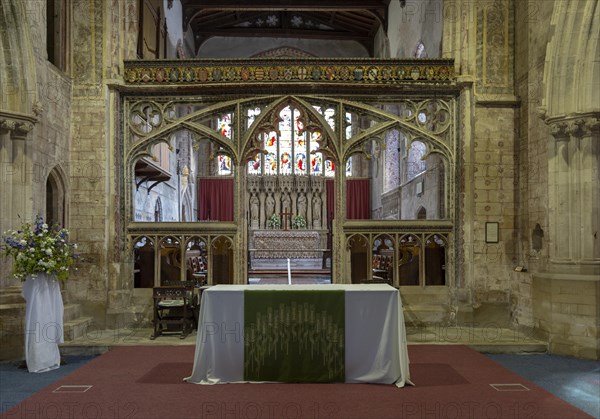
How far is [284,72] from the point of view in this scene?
827 cm

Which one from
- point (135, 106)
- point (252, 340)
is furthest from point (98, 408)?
point (135, 106)

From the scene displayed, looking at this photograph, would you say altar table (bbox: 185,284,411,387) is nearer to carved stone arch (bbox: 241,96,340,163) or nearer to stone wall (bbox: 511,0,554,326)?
stone wall (bbox: 511,0,554,326)

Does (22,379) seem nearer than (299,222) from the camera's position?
Yes

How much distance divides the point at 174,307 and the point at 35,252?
2.19 metres

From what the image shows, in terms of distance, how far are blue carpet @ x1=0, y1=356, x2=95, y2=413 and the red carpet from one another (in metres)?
0.15

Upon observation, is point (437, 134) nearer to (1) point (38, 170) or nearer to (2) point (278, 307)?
(2) point (278, 307)

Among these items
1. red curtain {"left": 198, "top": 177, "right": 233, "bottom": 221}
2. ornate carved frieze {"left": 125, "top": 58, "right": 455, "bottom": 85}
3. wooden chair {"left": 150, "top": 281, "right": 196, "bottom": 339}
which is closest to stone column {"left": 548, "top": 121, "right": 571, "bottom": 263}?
ornate carved frieze {"left": 125, "top": 58, "right": 455, "bottom": 85}

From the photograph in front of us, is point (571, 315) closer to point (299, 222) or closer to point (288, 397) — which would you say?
point (288, 397)

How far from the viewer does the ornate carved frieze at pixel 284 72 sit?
821 cm

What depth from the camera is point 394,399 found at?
15.7 ft

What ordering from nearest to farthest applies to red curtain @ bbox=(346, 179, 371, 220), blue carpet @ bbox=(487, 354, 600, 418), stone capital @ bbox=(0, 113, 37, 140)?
1. blue carpet @ bbox=(487, 354, 600, 418)
2. stone capital @ bbox=(0, 113, 37, 140)
3. red curtain @ bbox=(346, 179, 371, 220)

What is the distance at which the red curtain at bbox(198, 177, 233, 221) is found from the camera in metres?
21.0

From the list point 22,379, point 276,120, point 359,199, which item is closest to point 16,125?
point 22,379

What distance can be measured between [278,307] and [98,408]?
1.79m
